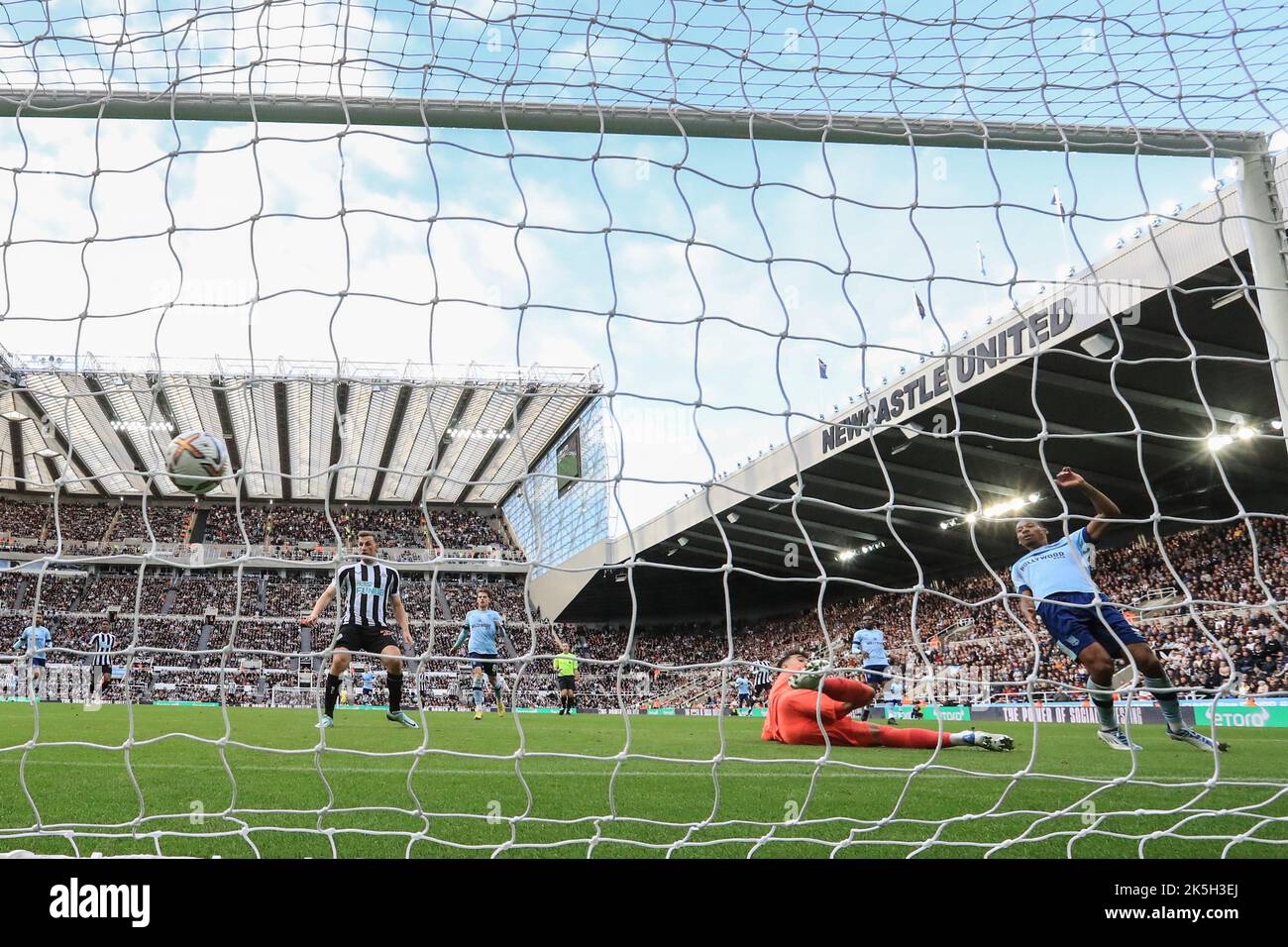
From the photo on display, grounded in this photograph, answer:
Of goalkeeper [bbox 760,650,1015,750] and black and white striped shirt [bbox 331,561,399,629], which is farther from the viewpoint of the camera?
black and white striped shirt [bbox 331,561,399,629]

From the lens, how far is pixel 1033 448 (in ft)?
54.5

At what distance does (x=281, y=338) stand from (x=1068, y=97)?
376 centimetres

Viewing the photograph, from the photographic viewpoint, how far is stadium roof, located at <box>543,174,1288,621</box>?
432 inches

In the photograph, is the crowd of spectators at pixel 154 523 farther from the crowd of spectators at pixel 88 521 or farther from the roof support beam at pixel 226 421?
the roof support beam at pixel 226 421

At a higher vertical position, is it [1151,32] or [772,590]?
[1151,32]

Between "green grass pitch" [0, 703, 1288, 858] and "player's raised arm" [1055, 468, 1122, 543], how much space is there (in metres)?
1.14

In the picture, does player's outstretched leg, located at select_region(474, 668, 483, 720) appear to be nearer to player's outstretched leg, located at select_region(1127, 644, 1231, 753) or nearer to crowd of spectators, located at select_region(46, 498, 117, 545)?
player's outstretched leg, located at select_region(1127, 644, 1231, 753)

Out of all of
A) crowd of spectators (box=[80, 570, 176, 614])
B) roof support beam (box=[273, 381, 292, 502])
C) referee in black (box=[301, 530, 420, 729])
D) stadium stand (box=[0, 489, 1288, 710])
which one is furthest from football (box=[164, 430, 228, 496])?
crowd of spectators (box=[80, 570, 176, 614])

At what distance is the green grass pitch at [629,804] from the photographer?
9.27ft

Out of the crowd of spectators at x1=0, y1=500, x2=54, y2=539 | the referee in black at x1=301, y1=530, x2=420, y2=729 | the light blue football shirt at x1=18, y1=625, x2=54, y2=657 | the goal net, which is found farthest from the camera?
the crowd of spectators at x1=0, y1=500, x2=54, y2=539

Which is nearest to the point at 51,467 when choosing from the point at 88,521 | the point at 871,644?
the point at 88,521
